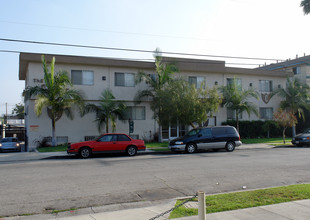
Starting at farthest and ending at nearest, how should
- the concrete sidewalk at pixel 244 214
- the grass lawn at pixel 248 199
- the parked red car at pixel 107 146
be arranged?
the parked red car at pixel 107 146 → the grass lawn at pixel 248 199 → the concrete sidewalk at pixel 244 214

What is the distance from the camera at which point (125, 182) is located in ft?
29.5

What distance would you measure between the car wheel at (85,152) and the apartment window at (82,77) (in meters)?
8.57

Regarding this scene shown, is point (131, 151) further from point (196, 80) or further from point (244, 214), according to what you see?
point (196, 80)

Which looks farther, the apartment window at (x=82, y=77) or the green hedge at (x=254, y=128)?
the green hedge at (x=254, y=128)

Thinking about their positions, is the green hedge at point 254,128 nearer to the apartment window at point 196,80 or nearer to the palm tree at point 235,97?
the palm tree at point 235,97

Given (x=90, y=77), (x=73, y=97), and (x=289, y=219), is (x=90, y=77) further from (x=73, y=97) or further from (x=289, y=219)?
(x=289, y=219)

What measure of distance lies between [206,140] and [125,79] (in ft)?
31.9

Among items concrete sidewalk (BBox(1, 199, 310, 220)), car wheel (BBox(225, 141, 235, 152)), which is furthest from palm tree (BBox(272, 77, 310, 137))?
concrete sidewalk (BBox(1, 199, 310, 220))

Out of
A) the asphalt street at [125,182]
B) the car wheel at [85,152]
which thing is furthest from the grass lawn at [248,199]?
the car wheel at [85,152]

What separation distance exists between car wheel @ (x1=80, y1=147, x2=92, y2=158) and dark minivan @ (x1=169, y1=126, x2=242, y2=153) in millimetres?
5018

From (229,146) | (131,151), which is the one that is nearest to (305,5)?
(229,146)

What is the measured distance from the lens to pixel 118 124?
942 inches

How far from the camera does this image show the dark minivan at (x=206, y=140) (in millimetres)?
17656

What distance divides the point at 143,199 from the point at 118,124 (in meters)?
17.0
